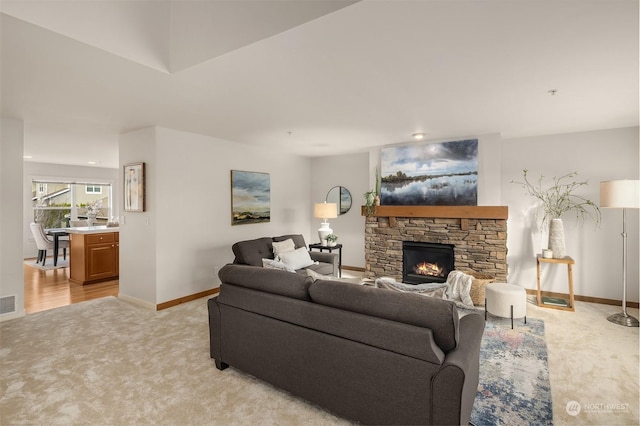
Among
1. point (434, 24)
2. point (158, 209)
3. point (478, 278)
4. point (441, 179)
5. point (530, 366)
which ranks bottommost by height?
point (530, 366)

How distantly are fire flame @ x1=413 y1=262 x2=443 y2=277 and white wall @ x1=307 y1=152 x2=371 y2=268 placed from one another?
141 centimetres

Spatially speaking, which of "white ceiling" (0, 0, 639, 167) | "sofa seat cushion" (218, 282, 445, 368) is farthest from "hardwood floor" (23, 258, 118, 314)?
"sofa seat cushion" (218, 282, 445, 368)

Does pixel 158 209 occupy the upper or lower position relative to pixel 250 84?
lower

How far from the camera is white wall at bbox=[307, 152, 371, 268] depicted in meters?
6.46

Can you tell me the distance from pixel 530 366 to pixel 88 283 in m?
6.34

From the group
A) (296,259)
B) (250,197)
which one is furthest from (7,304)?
(296,259)

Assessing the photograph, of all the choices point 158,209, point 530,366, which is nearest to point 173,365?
point 158,209

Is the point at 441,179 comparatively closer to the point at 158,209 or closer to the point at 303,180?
the point at 303,180

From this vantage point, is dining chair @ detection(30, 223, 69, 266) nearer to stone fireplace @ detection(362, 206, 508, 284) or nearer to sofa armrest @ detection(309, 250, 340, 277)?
sofa armrest @ detection(309, 250, 340, 277)

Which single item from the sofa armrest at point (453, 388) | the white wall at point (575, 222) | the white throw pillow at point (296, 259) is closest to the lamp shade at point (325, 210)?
the white throw pillow at point (296, 259)

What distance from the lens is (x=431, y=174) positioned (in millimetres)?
5188

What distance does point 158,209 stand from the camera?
13.9 ft

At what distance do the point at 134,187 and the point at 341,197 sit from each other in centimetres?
372

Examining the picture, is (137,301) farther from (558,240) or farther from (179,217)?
(558,240)
